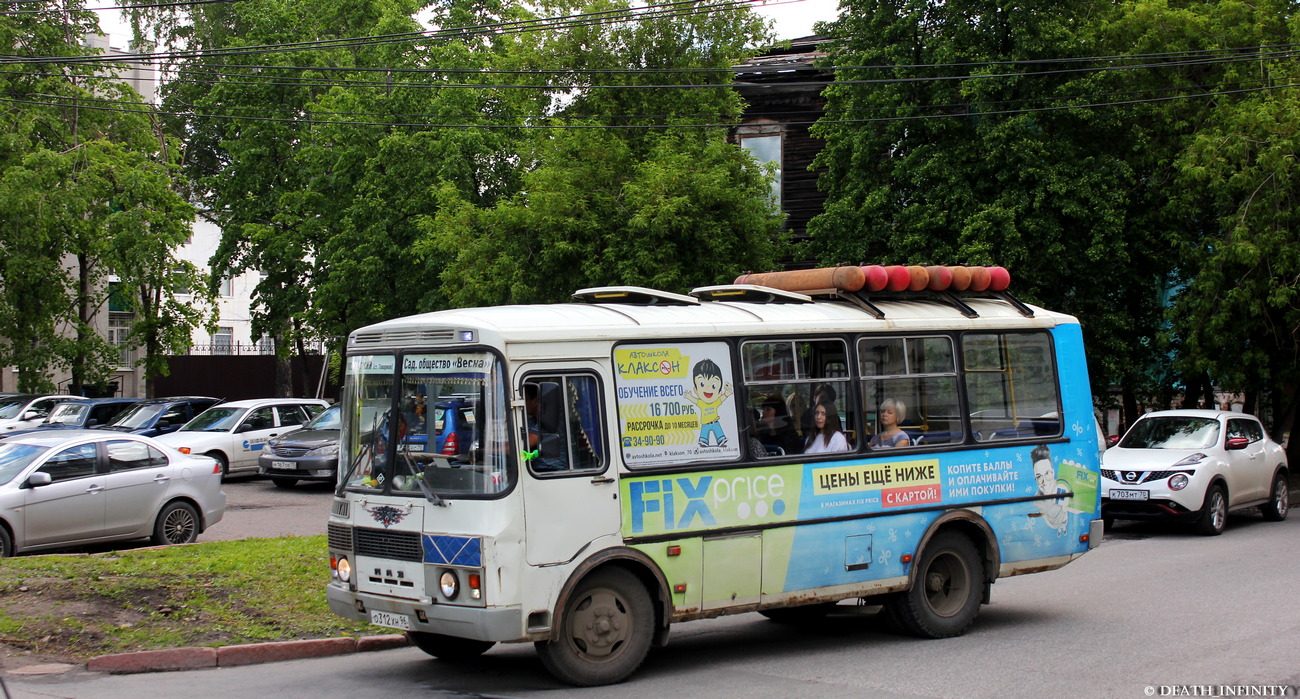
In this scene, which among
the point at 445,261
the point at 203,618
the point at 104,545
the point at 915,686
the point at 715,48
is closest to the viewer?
the point at 915,686

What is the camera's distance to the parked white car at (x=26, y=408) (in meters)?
25.1

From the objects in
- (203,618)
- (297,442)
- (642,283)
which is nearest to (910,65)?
(642,283)

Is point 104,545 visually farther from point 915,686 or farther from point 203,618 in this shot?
point 915,686

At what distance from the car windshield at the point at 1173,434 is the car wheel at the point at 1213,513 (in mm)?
782

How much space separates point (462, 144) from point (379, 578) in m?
23.4

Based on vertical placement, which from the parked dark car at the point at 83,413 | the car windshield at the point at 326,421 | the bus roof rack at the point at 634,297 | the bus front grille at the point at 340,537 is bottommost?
the bus front grille at the point at 340,537

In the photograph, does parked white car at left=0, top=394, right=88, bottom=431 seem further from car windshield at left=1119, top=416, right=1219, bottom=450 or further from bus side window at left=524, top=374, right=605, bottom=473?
car windshield at left=1119, top=416, right=1219, bottom=450

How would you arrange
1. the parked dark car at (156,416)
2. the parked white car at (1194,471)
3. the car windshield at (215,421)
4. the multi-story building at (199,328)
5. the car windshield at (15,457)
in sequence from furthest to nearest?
1. the multi-story building at (199,328)
2. the parked dark car at (156,416)
3. the car windshield at (215,421)
4. the parked white car at (1194,471)
5. the car windshield at (15,457)

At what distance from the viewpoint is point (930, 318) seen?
389 inches

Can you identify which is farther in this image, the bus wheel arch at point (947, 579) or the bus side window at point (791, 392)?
the bus wheel arch at point (947, 579)

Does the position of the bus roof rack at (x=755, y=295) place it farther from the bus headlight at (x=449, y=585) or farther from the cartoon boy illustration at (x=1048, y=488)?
the bus headlight at (x=449, y=585)

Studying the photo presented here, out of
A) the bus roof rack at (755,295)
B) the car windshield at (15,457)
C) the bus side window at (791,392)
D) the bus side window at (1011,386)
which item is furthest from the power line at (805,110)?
the car windshield at (15,457)

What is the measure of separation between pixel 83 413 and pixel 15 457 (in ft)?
42.7

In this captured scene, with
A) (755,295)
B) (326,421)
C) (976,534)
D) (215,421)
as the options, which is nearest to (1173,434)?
Answer: (976,534)
